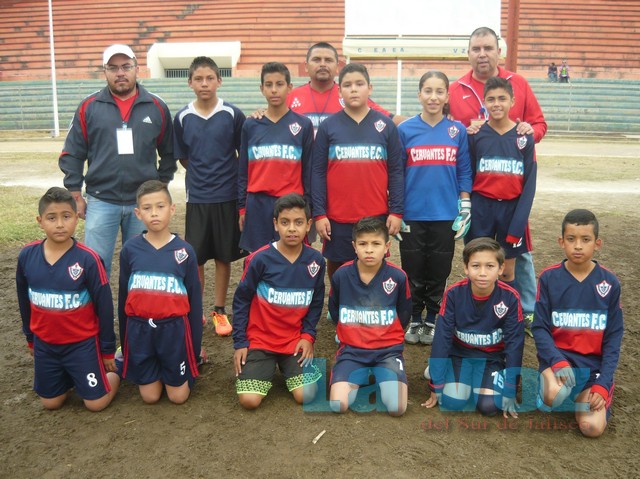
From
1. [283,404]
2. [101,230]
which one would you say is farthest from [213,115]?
[283,404]

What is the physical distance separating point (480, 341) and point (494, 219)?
1.19 metres

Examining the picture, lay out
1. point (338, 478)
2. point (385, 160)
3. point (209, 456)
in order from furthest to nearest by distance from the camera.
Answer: point (385, 160) → point (209, 456) → point (338, 478)

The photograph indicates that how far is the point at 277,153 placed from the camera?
4.71 meters

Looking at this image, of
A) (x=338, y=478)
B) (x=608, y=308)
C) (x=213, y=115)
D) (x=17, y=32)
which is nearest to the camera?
(x=338, y=478)

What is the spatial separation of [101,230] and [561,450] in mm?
3477

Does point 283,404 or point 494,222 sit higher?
point 494,222

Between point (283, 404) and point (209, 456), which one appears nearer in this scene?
point (209, 456)

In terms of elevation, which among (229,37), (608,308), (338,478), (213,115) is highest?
(229,37)

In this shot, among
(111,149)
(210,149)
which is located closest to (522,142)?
(210,149)

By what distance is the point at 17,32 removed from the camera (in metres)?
33.8

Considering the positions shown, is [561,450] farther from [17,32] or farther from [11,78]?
[17,32]

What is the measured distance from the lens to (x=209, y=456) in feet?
10.8

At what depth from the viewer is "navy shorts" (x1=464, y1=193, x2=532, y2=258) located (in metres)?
4.78

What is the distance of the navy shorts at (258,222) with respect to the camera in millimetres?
4773
